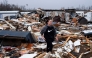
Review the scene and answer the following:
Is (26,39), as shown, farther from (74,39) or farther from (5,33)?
(74,39)

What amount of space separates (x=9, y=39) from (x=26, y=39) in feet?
3.10

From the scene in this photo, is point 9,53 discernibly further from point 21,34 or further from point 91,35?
point 91,35

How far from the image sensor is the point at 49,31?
8.48m

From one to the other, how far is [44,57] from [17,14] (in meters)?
20.8

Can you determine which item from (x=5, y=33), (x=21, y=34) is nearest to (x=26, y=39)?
(x=21, y=34)

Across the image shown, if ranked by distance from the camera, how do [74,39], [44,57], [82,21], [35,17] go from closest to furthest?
[44,57] < [74,39] < [35,17] < [82,21]

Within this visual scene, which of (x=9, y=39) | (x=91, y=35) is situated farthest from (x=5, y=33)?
(x=91, y=35)

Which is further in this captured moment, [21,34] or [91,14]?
[91,14]

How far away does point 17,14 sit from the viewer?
2761 centimetres

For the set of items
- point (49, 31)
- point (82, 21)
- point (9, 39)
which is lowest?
point (82, 21)

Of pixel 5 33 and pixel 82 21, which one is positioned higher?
pixel 5 33

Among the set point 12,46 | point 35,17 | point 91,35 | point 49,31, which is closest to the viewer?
point 49,31

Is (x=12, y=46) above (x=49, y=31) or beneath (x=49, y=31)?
beneath

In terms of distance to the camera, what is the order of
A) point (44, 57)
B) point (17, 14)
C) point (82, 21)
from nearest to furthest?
point (44, 57) < point (82, 21) < point (17, 14)
